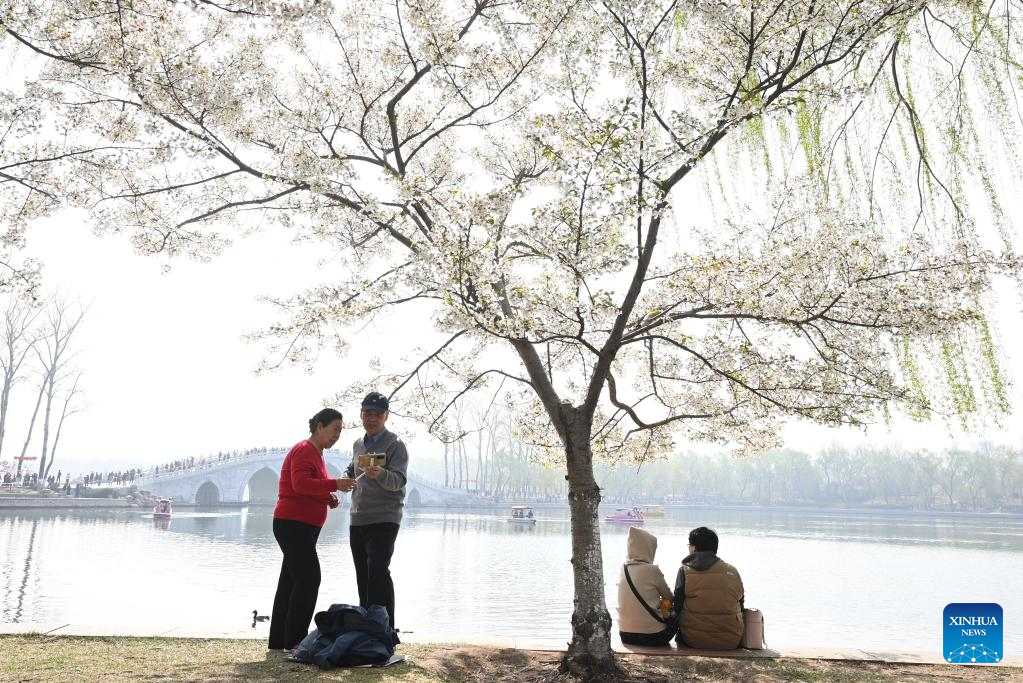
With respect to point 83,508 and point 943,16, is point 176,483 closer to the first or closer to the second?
point 83,508

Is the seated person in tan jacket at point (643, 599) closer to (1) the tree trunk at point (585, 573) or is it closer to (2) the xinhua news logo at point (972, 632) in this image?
(1) the tree trunk at point (585, 573)

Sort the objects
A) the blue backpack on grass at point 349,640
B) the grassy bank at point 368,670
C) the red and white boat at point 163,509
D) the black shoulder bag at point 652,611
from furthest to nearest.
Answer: the red and white boat at point 163,509 < the black shoulder bag at point 652,611 < the blue backpack on grass at point 349,640 < the grassy bank at point 368,670

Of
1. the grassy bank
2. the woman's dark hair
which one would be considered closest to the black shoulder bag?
the grassy bank

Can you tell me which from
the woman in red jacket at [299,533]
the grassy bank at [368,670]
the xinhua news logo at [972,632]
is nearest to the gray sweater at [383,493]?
the woman in red jacket at [299,533]

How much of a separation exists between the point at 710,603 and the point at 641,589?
44 cm

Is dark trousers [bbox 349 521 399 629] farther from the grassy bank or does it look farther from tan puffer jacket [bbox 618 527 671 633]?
tan puffer jacket [bbox 618 527 671 633]

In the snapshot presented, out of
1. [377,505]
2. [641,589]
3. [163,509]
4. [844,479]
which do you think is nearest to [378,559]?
[377,505]

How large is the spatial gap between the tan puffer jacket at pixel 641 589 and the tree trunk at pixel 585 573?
1.50 ft

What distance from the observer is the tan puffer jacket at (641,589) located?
4.76 metres

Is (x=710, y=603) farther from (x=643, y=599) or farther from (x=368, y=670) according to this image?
(x=368, y=670)

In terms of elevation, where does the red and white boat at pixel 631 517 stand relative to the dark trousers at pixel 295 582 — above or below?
below

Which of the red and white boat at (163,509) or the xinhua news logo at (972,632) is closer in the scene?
the xinhua news logo at (972,632)

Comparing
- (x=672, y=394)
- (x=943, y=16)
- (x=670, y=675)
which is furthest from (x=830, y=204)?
(x=670, y=675)

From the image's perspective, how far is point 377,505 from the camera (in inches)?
167
